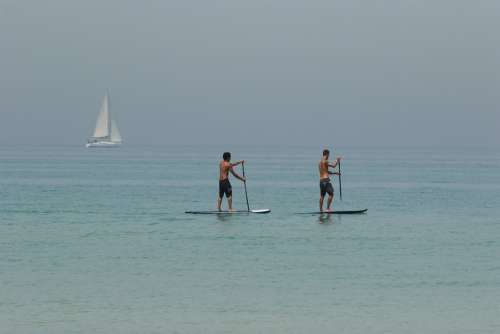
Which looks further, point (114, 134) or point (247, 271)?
point (114, 134)

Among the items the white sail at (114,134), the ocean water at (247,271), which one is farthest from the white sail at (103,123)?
the ocean water at (247,271)

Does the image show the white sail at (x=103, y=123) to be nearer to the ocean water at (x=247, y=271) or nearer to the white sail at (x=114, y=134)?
the white sail at (x=114, y=134)

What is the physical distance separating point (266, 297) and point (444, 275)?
4524 millimetres

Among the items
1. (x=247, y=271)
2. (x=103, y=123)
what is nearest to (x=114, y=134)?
(x=103, y=123)

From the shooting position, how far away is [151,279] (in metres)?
20.3

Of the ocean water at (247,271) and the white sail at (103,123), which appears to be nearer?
the ocean water at (247,271)

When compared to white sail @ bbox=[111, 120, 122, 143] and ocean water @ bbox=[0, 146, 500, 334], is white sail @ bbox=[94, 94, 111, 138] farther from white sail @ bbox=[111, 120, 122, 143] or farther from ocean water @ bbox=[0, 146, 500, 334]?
ocean water @ bbox=[0, 146, 500, 334]

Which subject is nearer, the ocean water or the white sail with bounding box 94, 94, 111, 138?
the ocean water

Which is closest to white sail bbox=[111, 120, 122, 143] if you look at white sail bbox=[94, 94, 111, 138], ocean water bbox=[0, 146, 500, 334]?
white sail bbox=[94, 94, 111, 138]

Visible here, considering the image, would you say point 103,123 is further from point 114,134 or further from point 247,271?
point 247,271

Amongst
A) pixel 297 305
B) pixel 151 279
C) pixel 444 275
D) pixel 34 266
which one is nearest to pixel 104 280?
pixel 151 279

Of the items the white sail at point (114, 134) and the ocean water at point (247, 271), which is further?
the white sail at point (114, 134)

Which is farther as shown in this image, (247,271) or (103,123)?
(103,123)

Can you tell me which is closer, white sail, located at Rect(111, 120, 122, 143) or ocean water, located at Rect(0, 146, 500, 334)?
ocean water, located at Rect(0, 146, 500, 334)
